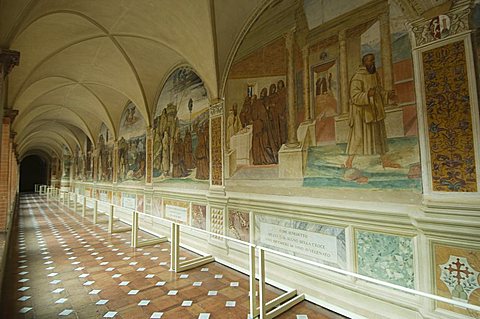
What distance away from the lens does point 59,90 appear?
12.1 metres

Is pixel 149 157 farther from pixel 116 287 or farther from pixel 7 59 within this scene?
pixel 7 59

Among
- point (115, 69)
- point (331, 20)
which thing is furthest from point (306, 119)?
point (115, 69)

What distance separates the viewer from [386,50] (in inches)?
150

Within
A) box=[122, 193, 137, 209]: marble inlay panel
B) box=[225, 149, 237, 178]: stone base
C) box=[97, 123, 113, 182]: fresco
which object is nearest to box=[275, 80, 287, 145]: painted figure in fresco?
box=[225, 149, 237, 178]: stone base

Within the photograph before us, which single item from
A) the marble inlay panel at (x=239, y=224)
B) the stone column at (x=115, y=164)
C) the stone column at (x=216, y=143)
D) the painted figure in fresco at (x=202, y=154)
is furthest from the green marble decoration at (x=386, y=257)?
the stone column at (x=115, y=164)

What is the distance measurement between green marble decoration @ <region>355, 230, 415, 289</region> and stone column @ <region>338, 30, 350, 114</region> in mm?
1988

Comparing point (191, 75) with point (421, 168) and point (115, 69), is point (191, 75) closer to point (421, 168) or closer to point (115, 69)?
point (115, 69)

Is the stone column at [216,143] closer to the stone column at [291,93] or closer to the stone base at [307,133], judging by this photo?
the stone column at [291,93]

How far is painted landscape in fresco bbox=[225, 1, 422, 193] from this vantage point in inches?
143

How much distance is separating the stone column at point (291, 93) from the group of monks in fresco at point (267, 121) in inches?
4.3

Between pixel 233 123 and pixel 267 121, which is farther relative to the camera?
pixel 233 123

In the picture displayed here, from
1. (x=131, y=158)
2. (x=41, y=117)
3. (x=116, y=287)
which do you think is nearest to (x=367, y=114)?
(x=116, y=287)

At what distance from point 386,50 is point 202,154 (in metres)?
5.30

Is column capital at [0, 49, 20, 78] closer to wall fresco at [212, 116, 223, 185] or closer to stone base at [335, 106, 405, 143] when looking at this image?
wall fresco at [212, 116, 223, 185]
